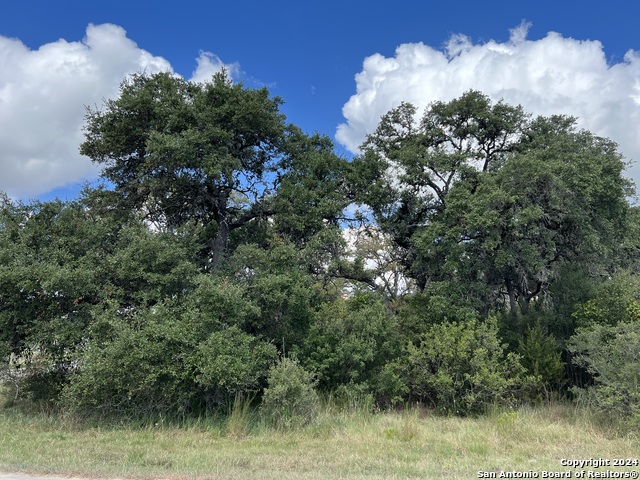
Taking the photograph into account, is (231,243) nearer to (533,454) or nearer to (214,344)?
(214,344)

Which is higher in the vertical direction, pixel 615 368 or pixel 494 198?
pixel 494 198

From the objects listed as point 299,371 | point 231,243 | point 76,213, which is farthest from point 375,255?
point 76,213

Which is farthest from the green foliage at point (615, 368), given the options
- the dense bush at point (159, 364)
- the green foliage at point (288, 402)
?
the dense bush at point (159, 364)

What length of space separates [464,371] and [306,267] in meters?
6.01

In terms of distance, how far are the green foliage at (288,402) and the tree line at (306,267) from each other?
0.24 ft

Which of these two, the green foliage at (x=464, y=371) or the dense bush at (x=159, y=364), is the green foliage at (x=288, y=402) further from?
the green foliage at (x=464, y=371)

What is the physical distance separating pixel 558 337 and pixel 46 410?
670 inches

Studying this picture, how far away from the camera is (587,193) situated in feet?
44.4

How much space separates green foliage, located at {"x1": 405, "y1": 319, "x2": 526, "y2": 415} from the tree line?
6 cm

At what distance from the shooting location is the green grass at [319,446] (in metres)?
6.14

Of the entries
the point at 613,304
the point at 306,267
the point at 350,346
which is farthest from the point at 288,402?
the point at 613,304

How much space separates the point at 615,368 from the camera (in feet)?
33.2

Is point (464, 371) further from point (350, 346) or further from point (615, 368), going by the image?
point (615, 368)

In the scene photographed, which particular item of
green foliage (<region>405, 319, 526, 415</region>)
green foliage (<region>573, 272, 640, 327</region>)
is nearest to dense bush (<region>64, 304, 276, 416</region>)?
green foliage (<region>405, 319, 526, 415</region>)
